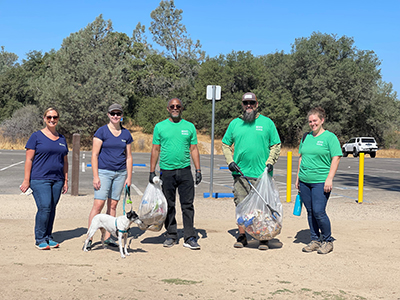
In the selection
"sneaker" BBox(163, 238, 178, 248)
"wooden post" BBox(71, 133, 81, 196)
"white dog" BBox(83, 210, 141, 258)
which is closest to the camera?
"white dog" BBox(83, 210, 141, 258)

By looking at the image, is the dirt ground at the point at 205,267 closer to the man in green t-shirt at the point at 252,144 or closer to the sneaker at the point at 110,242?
the sneaker at the point at 110,242

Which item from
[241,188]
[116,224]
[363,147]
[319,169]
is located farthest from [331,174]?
[363,147]

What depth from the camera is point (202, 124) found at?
163ft

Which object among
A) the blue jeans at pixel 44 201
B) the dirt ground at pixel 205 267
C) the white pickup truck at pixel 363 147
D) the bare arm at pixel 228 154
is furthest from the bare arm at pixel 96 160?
the white pickup truck at pixel 363 147

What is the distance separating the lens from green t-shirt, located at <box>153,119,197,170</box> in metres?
6.01

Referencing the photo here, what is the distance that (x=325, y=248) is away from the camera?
5984 millimetres

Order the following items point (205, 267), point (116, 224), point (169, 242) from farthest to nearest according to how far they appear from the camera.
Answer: point (169, 242), point (116, 224), point (205, 267)

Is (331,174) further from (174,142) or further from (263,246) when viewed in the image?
(174,142)

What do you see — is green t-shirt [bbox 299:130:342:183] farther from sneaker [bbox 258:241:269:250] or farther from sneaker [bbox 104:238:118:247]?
sneaker [bbox 104:238:118:247]

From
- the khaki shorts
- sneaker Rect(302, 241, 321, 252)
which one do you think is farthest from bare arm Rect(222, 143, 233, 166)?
sneaker Rect(302, 241, 321, 252)

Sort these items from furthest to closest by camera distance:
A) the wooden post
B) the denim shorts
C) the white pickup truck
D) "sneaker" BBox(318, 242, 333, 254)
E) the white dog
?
the white pickup truck < the wooden post < "sneaker" BBox(318, 242, 333, 254) < the denim shorts < the white dog

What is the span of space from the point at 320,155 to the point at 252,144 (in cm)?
91

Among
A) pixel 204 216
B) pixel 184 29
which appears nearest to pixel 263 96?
pixel 184 29

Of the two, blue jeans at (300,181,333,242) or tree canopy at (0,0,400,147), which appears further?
tree canopy at (0,0,400,147)
